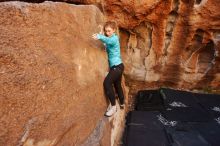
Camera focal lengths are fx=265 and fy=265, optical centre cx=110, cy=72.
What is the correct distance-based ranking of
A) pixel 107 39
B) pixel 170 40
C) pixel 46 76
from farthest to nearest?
pixel 170 40
pixel 107 39
pixel 46 76

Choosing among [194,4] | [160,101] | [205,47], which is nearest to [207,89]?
[205,47]

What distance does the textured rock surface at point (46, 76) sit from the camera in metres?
1.68

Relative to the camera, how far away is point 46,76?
1993 millimetres

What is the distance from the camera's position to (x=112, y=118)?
11.0 ft

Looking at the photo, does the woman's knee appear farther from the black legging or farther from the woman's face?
the woman's face

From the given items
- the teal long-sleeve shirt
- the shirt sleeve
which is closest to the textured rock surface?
the shirt sleeve

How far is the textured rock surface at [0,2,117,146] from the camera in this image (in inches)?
66.0

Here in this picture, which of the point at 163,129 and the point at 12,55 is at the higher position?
the point at 12,55

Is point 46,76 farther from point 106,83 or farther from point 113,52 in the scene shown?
point 113,52

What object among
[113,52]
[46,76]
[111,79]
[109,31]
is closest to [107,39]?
[109,31]

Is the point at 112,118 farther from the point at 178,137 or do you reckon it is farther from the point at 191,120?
the point at 191,120

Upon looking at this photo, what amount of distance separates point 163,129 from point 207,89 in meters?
1.89

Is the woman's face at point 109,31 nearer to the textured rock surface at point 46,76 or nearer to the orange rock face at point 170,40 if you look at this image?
the textured rock surface at point 46,76

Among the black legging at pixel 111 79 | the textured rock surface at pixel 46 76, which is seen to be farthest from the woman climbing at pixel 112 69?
the textured rock surface at pixel 46 76
